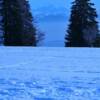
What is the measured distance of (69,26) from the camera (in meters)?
26.9

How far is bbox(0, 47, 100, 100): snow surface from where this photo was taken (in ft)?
16.2

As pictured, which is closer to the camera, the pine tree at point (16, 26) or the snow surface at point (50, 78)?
the snow surface at point (50, 78)

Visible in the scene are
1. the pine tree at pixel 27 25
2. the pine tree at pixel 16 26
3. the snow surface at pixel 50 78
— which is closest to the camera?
the snow surface at pixel 50 78

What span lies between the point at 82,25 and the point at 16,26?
3899 mm

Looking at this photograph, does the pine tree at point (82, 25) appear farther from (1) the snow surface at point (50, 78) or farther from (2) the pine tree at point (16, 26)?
(1) the snow surface at point (50, 78)

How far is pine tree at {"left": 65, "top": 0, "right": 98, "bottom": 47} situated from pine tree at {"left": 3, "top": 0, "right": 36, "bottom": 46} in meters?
2.41

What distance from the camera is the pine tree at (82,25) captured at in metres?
25.9

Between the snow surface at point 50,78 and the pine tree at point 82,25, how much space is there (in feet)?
53.9

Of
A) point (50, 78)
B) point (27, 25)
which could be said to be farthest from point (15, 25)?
point (50, 78)

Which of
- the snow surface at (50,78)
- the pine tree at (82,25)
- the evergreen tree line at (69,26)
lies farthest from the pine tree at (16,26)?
the snow surface at (50,78)

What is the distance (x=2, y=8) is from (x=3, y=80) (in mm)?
21088

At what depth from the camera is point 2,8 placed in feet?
88.3

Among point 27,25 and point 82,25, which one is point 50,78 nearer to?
point 82,25

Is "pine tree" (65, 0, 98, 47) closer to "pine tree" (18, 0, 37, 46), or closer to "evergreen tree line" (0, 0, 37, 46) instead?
"pine tree" (18, 0, 37, 46)
